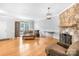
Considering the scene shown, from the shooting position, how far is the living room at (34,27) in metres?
3.39

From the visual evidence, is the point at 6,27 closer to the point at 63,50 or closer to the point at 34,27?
the point at 34,27

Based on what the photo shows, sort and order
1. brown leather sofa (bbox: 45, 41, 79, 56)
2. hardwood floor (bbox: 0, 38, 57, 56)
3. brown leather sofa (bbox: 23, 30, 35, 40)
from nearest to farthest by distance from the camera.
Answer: brown leather sofa (bbox: 45, 41, 79, 56)
hardwood floor (bbox: 0, 38, 57, 56)
brown leather sofa (bbox: 23, 30, 35, 40)

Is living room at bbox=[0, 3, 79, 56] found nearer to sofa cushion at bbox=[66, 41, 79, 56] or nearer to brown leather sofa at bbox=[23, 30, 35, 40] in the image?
brown leather sofa at bbox=[23, 30, 35, 40]

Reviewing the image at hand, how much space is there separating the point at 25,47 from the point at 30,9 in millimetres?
836

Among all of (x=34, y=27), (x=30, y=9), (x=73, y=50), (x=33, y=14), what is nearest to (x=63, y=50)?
(x=73, y=50)

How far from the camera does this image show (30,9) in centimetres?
343

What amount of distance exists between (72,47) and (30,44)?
904 millimetres

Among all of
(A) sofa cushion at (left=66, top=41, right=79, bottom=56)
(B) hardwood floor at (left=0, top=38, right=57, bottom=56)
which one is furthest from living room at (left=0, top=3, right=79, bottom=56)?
(A) sofa cushion at (left=66, top=41, right=79, bottom=56)

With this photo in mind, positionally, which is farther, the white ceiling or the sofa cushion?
the white ceiling

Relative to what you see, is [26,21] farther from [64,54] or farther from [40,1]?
[64,54]

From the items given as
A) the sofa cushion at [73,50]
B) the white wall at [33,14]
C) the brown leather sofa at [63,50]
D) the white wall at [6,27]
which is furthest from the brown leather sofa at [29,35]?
the sofa cushion at [73,50]

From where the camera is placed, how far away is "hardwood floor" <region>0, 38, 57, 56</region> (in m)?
3.38

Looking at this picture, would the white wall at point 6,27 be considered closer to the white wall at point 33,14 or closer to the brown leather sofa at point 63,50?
the white wall at point 33,14

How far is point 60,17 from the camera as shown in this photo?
3.42m
